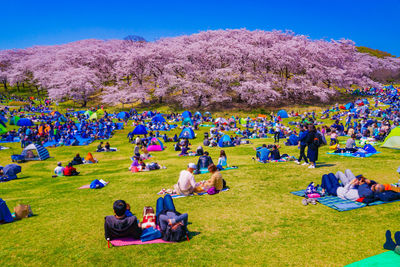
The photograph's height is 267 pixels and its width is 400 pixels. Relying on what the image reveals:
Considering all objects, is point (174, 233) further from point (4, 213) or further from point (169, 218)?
point (4, 213)

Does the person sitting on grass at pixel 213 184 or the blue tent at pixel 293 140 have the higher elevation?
the blue tent at pixel 293 140

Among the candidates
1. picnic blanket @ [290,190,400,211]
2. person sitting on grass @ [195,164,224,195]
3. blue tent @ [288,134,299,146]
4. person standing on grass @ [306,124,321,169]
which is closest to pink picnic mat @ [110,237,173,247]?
person sitting on grass @ [195,164,224,195]

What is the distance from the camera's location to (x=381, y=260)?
18.7ft

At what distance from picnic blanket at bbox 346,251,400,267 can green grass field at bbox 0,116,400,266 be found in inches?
8.7

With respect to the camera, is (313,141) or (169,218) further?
(313,141)

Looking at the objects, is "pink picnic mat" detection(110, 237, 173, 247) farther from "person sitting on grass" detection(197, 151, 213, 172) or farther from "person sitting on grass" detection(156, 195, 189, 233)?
"person sitting on grass" detection(197, 151, 213, 172)

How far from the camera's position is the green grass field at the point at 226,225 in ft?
21.0

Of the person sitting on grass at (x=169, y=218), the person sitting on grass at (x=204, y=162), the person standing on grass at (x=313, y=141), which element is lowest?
the person sitting on grass at (x=169, y=218)

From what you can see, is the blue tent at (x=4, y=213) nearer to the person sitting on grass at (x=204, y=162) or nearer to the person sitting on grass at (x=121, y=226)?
the person sitting on grass at (x=121, y=226)

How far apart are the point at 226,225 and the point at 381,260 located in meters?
3.86

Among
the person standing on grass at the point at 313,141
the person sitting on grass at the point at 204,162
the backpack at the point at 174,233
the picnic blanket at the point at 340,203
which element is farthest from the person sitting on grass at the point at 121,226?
the person standing on grass at the point at 313,141

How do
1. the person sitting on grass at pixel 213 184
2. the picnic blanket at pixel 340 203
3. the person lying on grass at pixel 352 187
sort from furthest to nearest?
the person sitting on grass at pixel 213 184 → the person lying on grass at pixel 352 187 → the picnic blanket at pixel 340 203

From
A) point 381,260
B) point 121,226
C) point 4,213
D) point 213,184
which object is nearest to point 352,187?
point 381,260

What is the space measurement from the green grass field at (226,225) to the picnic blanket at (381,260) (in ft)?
0.73
